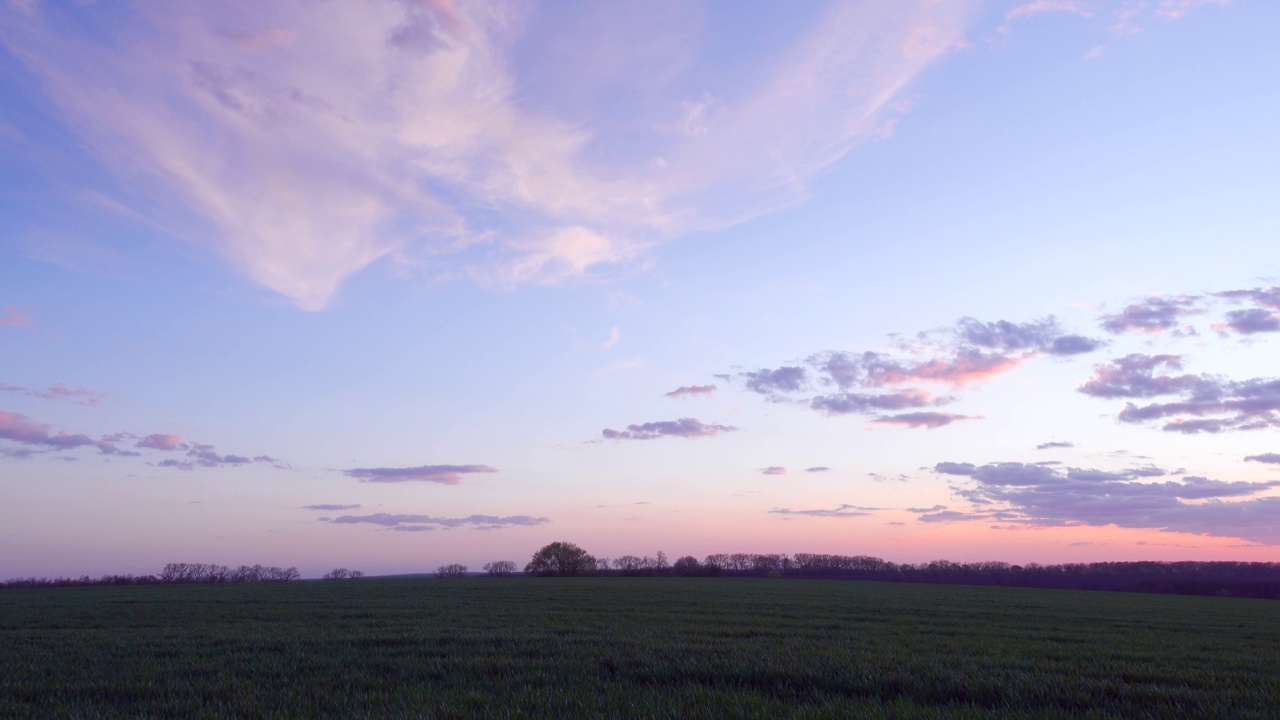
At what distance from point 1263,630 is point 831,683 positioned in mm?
23998

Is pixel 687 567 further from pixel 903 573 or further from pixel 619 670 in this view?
pixel 619 670

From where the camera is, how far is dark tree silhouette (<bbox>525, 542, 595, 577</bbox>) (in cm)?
13900

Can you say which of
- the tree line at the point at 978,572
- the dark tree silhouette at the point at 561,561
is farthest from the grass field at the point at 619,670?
the dark tree silhouette at the point at 561,561

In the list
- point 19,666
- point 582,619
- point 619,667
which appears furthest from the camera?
point 582,619

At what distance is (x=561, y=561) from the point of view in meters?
140

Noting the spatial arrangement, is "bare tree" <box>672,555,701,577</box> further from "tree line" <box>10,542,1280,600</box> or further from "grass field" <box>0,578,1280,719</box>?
"grass field" <box>0,578,1280,719</box>

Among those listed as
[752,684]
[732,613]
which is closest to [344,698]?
[752,684]

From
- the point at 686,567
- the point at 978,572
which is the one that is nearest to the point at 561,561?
the point at 686,567

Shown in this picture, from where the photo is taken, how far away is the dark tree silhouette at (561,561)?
139 metres

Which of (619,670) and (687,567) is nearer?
(619,670)

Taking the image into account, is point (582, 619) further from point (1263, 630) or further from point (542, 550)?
point (542, 550)

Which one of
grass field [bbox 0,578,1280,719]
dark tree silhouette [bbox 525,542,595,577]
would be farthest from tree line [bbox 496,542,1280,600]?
grass field [bbox 0,578,1280,719]

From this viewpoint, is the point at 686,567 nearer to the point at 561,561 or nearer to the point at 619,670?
the point at 561,561

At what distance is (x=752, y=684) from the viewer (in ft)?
33.9
